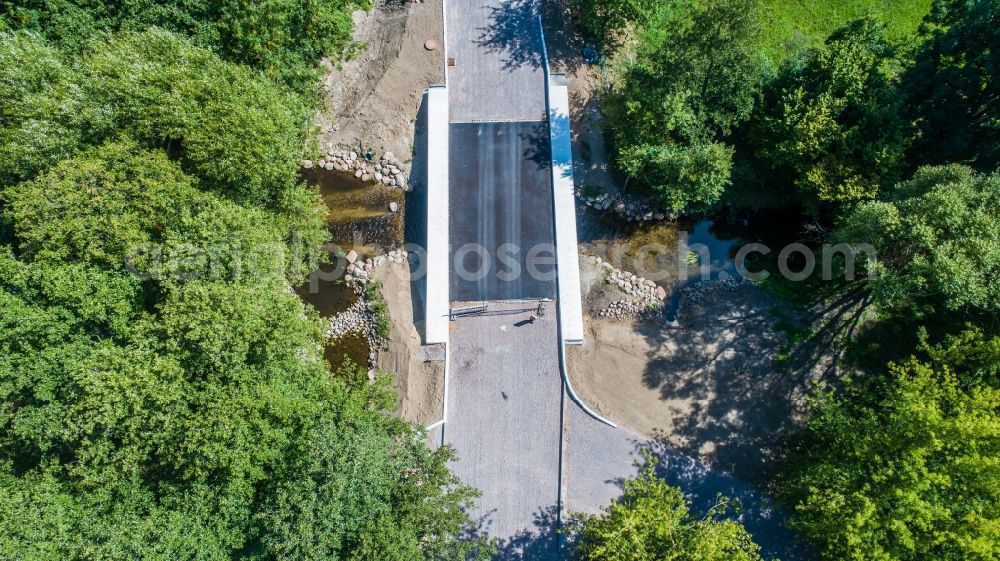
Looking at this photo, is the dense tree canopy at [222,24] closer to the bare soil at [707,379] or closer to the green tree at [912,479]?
the bare soil at [707,379]

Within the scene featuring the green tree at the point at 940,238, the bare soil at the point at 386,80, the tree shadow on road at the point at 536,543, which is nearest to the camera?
the green tree at the point at 940,238

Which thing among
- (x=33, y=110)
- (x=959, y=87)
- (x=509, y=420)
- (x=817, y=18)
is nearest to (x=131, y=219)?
(x=33, y=110)

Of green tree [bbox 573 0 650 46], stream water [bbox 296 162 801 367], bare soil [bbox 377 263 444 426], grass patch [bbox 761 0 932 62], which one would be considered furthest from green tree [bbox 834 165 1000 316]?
bare soil [bbox 377 263 444 426]

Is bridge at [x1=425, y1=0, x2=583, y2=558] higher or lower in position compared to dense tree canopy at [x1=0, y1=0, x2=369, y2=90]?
lower

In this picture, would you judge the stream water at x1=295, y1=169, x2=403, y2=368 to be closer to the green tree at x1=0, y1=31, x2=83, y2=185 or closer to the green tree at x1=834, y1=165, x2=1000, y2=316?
the green tree at x1=0, y1=31, x2=83, y2=185

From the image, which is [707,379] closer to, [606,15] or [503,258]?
[503,258]

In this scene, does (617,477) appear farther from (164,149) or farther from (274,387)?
(164,149)

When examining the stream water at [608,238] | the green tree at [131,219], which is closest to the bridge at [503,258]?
the stream water at [608,238]
